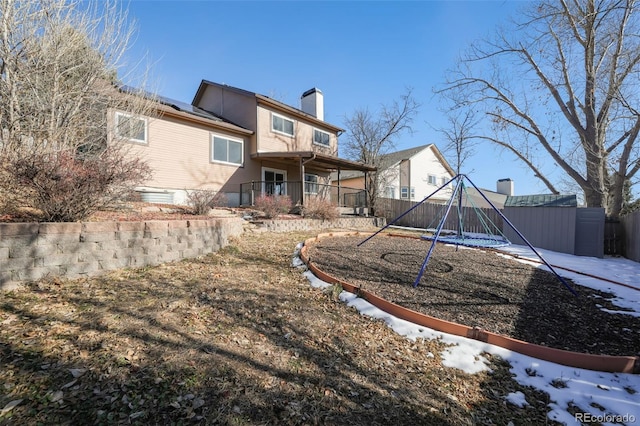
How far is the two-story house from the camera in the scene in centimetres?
1108

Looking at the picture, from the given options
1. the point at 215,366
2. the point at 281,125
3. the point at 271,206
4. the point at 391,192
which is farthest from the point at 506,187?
the point at 215,366

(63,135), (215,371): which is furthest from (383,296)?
(63,135)

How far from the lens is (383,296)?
162 inches

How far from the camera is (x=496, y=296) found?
175 inches

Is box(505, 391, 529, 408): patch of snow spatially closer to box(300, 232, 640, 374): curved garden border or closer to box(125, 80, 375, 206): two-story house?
box(300, 232, 640, 374): curved garden border

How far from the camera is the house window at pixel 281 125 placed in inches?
581

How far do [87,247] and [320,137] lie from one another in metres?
15.3

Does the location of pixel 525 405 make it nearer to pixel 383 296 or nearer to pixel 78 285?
pixel 383 296

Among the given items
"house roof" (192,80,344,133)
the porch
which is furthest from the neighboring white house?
"house roof" (192,80,344,133)

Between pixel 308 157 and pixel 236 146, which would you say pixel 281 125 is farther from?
pixel 308 157

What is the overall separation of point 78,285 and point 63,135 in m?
4.71

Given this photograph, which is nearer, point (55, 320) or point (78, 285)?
point (55, 320)

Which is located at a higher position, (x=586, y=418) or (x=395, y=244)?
(x=395, y=244)

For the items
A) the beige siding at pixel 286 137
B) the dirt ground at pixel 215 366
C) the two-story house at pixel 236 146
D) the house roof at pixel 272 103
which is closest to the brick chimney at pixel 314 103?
the two-story house at pixel 236 146
